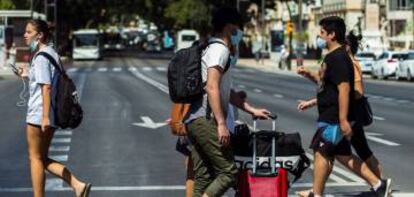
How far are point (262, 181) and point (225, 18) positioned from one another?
1269mm

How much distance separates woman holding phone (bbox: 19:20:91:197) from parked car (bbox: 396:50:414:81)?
37.6m

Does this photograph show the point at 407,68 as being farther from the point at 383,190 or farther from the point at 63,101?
the point at 63,101

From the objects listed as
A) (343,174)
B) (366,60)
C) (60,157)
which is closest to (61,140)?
(60,157)

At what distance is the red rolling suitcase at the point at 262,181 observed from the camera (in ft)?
25.1

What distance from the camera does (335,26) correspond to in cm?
891

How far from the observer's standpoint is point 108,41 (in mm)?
149000

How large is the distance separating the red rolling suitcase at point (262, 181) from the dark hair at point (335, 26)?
5.26 ft

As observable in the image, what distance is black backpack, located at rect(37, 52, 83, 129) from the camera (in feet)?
29.1

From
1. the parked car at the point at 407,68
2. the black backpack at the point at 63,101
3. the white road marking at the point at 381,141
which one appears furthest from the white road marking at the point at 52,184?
the parked car at the point at 407,68

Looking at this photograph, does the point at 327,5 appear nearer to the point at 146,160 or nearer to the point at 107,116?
the point at 107,116

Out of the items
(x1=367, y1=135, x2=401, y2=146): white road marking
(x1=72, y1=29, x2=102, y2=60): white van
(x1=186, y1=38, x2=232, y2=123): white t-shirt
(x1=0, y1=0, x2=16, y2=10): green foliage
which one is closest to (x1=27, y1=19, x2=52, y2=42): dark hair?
(x1=186, y1=38, x2=232, y2=123): white t-shirt

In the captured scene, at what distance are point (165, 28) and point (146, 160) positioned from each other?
295ft

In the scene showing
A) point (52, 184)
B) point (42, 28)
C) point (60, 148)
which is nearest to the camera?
point (42, 28)

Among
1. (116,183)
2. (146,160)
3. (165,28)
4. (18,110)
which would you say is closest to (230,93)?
(116,183)
